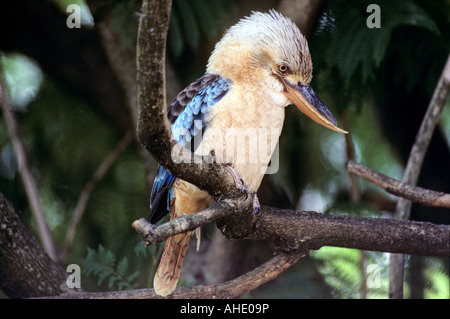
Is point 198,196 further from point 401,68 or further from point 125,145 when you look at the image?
point 401,68

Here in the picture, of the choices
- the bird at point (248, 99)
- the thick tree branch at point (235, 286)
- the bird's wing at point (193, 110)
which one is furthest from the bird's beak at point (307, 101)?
the thick tree branch at point (235, 286)

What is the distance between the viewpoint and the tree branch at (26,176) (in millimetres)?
2324

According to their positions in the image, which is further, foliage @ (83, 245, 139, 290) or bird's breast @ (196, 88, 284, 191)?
foliage @ (83, 245, 139, 290)

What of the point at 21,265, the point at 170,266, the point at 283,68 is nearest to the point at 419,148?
Result: the point at 283,68

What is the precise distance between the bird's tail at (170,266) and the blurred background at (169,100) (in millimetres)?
310

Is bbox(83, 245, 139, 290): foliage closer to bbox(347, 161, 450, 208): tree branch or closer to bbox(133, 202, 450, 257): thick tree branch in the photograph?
bbox(133, 202, 450, 257): thick tree branch

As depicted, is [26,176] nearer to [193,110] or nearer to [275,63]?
[193,110]

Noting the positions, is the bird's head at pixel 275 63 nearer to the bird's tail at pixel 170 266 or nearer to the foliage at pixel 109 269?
the bird's tail at pixel 170 266

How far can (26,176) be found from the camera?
2.35 meters

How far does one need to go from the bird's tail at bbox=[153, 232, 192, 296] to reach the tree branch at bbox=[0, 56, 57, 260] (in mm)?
658

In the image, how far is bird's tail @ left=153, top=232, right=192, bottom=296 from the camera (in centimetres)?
184

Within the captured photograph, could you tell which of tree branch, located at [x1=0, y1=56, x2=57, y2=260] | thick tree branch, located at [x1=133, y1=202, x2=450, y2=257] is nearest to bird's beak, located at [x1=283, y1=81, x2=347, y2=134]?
thick tree branch, located at [x1=133, y1=202, x2=450, y2=257]
